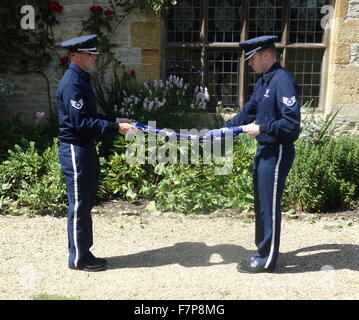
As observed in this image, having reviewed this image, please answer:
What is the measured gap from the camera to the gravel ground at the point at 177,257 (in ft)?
13.0

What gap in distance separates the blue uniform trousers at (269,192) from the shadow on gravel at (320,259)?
0.22m

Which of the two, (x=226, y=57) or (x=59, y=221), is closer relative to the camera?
(x=59, y=221)

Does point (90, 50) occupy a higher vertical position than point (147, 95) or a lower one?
higher

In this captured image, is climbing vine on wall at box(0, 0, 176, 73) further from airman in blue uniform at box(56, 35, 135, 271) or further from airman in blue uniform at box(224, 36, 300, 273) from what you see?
airman in blue uniform at box(224, 36, 300, 273)

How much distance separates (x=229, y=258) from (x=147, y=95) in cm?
298

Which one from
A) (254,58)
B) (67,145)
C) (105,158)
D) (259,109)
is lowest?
(105,158)

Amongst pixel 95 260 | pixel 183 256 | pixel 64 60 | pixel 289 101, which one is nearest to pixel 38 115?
pixel 64 60

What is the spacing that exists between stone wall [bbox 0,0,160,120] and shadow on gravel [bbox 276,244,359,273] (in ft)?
11.6

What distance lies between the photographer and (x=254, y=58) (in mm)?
4238

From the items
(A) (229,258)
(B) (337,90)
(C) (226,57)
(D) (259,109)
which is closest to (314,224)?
(A) (229,258)

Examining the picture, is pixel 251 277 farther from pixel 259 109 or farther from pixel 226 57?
pixel 226 57

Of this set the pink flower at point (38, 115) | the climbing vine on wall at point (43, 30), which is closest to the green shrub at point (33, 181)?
the pink flower at point (38, 115)

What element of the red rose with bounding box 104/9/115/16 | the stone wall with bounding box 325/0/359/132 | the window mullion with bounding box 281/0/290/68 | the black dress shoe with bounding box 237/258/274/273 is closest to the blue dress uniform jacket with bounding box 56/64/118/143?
the black dress shoe with bounding box 237/258/274/273

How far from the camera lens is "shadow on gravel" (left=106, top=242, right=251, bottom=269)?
4.56 metres
